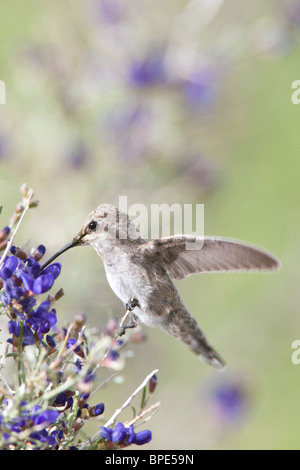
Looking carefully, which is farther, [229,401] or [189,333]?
[229,401]

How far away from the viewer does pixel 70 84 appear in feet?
18.0

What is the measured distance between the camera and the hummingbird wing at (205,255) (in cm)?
309

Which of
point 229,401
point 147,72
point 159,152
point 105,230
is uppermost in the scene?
point 147,72

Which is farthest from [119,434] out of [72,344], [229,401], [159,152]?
[229,401]

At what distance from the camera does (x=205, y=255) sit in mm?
3377

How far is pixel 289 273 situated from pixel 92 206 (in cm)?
210

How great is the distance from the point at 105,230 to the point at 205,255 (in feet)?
1.73

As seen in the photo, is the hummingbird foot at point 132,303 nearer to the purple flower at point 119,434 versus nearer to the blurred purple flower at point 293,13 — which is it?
the purple flower at point 119,434

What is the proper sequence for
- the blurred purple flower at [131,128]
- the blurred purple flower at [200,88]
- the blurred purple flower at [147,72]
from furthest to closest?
Answer: the blurred purple flower at [200,88], the blurred purple flower at [147,72], the blurred purple flower at [131,128]

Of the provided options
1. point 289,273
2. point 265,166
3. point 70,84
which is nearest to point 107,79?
point 70,84

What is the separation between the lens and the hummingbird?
323 centimetres

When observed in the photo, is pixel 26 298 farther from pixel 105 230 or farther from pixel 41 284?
pixel 105 230

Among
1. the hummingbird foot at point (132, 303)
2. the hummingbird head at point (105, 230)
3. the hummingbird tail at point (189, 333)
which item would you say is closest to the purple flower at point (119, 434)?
the hummingbird foot at point (132, 303)

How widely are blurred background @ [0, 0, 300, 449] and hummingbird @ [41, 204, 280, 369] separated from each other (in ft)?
3.46
